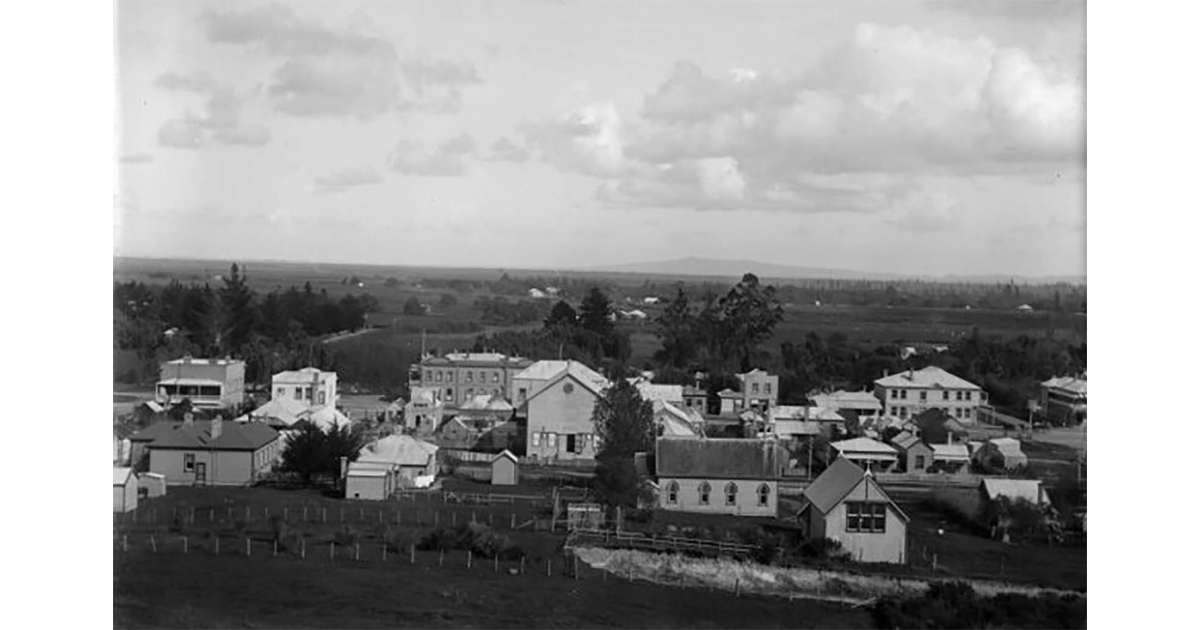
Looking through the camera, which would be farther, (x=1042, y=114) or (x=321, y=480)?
(x=321, y=480)

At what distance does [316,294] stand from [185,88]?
1.34 m

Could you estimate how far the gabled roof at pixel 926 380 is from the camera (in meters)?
6.90

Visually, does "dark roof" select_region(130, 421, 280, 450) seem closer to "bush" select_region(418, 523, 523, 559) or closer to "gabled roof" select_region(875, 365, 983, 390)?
"bush" select_region(418, 523, 523, 559)

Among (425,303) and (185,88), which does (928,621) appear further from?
(185,88)

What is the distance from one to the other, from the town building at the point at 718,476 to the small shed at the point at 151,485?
2803 mm

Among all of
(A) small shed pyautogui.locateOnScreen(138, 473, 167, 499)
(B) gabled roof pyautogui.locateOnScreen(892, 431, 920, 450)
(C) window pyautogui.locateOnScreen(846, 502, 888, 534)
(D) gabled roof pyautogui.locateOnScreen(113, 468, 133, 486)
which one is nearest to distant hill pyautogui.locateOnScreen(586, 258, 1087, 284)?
(B) gabled roof pyautogui.locateOnScreen(892, 431, 920, 450)

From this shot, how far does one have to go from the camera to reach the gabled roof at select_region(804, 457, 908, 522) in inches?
266

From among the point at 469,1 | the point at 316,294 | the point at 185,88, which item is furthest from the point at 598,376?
the point at 185,88

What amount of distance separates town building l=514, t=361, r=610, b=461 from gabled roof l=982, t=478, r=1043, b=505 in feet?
7.35

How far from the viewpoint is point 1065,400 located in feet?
22.1

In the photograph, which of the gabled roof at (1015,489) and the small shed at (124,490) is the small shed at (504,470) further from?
the gabled roof at (1015,489)

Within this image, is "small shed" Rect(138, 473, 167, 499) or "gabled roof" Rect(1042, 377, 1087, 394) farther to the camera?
"small shed" Rect(138, 473, 167, 499)

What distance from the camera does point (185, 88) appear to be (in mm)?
6812

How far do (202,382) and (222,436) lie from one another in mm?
330
